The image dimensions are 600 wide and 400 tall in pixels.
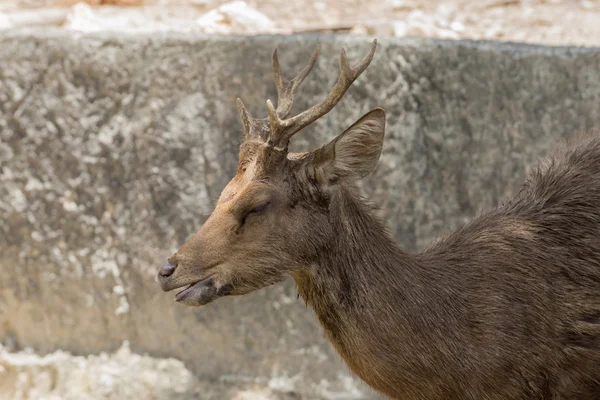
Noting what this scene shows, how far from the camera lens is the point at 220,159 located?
6453 mm

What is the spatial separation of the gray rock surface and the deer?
2048 mm

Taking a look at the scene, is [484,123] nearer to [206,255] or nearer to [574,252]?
[574,252]

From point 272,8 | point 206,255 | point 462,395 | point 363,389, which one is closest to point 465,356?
point 462,395

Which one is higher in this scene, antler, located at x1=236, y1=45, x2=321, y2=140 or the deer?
antler, located at x1=236, y1=45, x2=321, y2=140

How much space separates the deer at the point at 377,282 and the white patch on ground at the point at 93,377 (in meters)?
2.68

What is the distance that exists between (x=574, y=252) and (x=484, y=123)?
2074mm

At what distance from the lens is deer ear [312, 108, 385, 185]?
4105 millimetres

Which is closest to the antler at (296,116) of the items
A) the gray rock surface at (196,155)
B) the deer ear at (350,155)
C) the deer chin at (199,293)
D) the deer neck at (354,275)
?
the deer ear at (350,155)

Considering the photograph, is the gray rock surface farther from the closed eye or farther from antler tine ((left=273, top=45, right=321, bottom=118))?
the closed eye

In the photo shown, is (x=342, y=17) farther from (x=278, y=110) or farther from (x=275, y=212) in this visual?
(x=275, y=212)

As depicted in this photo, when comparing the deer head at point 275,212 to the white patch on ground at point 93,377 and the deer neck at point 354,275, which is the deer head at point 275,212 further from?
the white patch on ground at point 93,377

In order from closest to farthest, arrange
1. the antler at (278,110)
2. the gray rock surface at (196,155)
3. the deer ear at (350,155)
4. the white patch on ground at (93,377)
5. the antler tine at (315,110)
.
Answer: the antler tine at (315,110), the deer ear at (350,155), the antler at (278,110), the gray rock surface at (196,155), the white patch on ground at (93,377)

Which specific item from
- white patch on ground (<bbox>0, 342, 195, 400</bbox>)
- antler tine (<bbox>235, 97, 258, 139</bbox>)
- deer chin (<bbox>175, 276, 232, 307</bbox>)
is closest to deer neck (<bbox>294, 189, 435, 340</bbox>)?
deer chin (<bbox>175, 276, 232, 307</bbox>)

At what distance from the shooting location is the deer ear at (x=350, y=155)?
4105 millimetres
